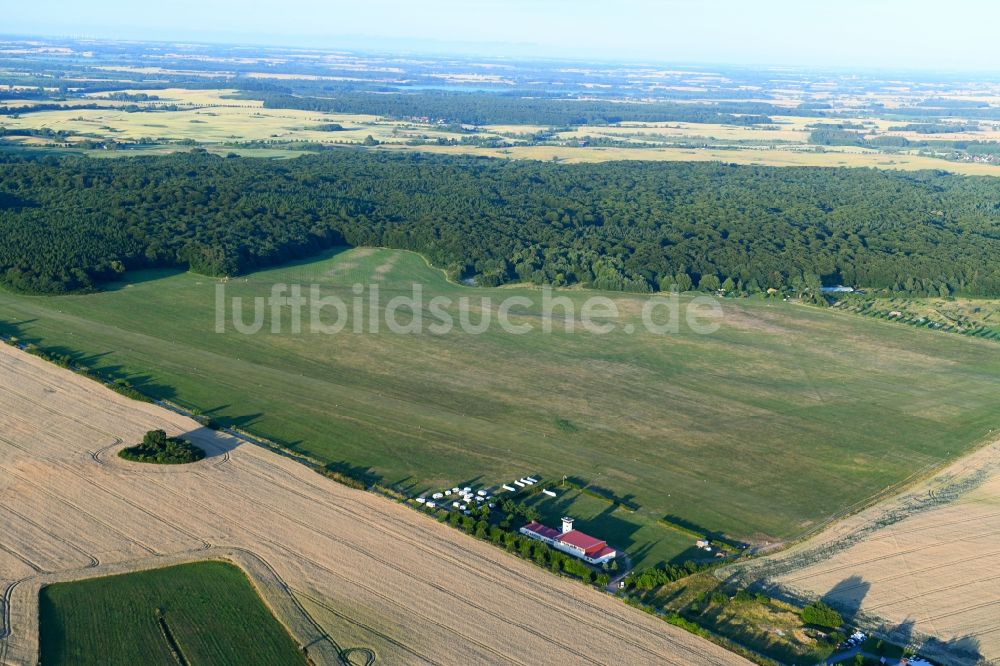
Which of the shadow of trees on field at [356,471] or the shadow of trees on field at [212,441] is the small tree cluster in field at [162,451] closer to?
the shadow of trees on field at [212,441]

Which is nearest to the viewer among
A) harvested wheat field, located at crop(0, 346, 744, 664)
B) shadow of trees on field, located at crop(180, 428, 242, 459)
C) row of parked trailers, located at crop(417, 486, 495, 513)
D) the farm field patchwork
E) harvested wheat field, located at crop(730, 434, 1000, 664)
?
harvested wheat field, located at crop(0, 346, 744, 664)

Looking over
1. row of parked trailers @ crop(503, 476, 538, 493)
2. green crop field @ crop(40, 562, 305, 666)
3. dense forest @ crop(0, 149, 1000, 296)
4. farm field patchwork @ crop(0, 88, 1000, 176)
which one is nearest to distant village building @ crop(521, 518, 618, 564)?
row of parked trailers @ crop(503, 476, 538, 493)

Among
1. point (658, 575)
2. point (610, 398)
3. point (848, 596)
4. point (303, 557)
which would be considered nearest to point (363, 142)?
point (610, 398)

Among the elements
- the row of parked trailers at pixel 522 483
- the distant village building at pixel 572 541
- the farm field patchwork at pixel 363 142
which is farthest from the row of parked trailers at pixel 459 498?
the farm field patchwork at pixel 363 142

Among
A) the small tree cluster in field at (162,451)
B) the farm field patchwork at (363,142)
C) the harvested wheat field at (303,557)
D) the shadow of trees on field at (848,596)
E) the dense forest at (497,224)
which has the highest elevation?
the farm field patchwork at (363,142)

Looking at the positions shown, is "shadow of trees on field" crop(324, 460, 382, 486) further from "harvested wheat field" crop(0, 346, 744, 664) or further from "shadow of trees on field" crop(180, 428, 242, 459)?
"shadow of trees on field" crop(180, 428, 242, 459)

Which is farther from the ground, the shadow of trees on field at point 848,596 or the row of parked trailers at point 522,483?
the row of parked trailers at point 522,483
